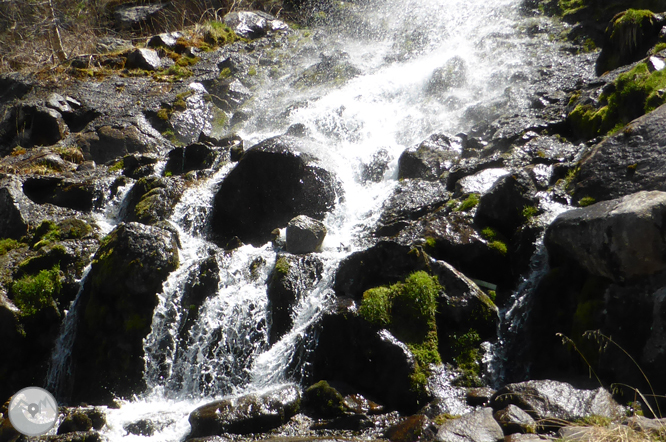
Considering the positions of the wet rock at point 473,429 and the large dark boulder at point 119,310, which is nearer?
the wet rock at point 473,429

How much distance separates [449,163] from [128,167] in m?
6.78

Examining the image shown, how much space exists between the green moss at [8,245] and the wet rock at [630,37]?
11352 mm

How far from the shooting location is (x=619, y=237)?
5016mm

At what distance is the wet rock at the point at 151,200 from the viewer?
9.20 meters

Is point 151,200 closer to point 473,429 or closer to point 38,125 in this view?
point 38,125

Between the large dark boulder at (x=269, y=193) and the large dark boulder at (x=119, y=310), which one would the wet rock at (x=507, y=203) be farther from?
the large dark boulder at (x=119, y=310)

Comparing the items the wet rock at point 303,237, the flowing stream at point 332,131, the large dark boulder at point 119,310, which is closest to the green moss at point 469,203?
the flowing stream at point 332,131

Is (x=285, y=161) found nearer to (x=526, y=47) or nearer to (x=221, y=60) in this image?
(x=526, y=47)

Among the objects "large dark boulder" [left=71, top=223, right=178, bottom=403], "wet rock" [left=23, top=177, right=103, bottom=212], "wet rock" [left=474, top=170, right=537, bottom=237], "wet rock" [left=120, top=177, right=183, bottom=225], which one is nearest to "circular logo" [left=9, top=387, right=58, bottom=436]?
"large dark boulder" [left=71, top=223, right=178, bottom=403]

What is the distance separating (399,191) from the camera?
9.09m

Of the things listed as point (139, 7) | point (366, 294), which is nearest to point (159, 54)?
point (139, 7)

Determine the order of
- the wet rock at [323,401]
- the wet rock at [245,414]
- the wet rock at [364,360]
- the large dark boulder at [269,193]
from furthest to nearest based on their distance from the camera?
the large dark boulder at [269,193], the wet rock at [364,360], the wet rock at [323,401], the wet rock at [245,414]

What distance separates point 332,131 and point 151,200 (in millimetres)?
4527

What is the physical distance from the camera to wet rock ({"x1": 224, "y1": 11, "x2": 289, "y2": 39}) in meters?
19.0
